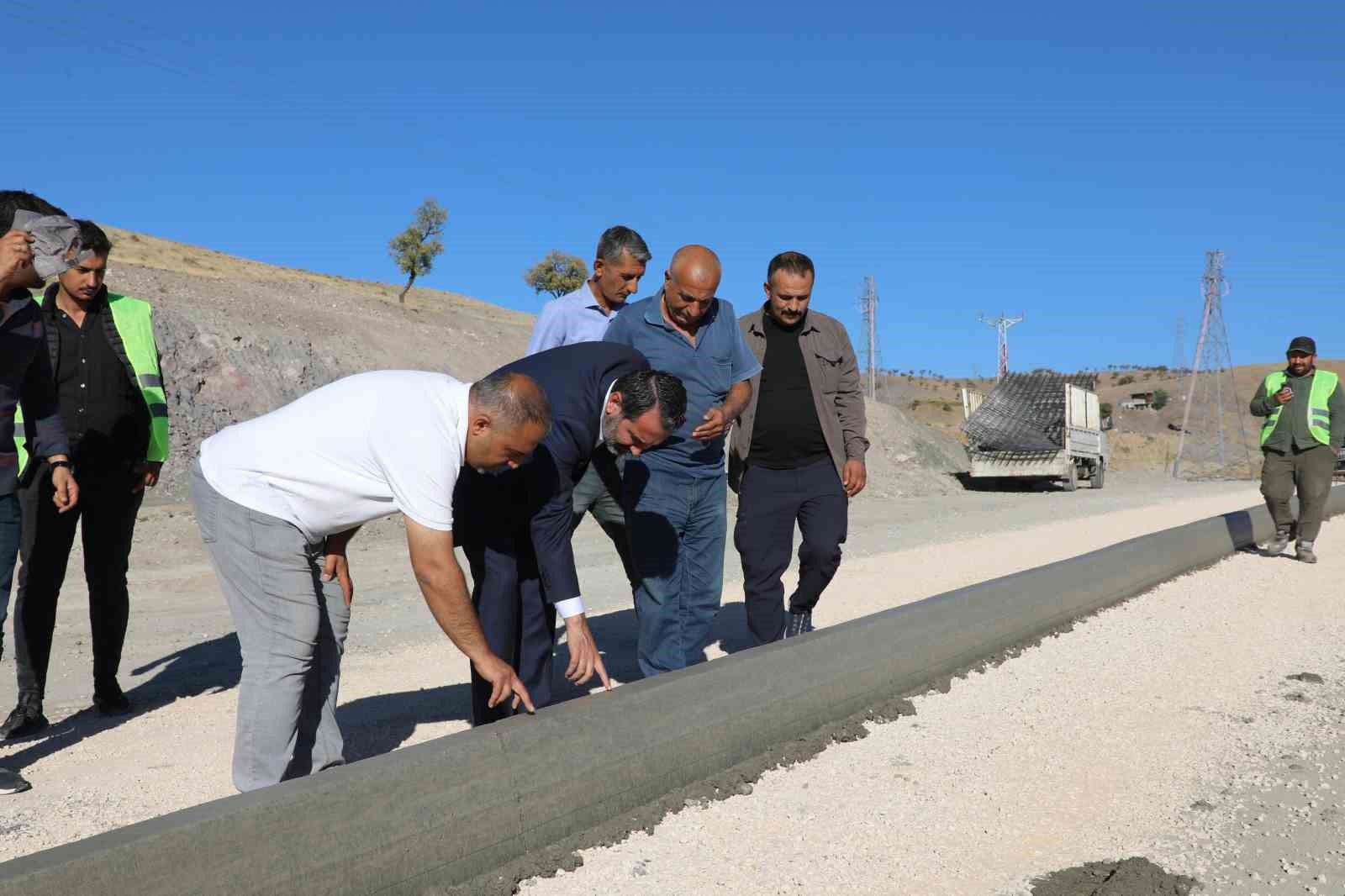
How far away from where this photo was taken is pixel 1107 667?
612cm

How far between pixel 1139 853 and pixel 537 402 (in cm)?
235

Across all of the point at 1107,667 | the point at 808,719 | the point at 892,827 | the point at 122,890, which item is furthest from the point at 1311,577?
the point at 122,890

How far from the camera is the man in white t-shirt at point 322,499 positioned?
3174 millimetres

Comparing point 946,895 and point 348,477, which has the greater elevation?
point 348,477

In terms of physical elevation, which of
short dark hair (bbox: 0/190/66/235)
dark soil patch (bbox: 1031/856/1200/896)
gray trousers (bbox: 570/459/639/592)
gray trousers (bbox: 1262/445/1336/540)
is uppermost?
short dark hair (bbox: 0/190/66/235)

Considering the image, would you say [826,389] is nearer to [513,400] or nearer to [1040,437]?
[513,400]

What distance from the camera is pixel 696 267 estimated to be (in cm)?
507

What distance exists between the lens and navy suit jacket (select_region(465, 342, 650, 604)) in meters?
4.09

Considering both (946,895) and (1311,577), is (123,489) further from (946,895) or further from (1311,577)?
(1311,577)

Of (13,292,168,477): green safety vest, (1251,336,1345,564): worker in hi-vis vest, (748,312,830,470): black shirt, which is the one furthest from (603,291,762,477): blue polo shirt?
(1251,336,1345,564): worker in hi-vis vest

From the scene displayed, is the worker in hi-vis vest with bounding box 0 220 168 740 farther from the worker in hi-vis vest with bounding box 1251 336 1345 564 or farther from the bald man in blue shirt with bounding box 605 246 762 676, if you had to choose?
the worker in hi-vis vest with bounding box 1251 336 1345 564

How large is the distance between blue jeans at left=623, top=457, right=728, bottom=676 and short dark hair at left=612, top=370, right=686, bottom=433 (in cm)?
102

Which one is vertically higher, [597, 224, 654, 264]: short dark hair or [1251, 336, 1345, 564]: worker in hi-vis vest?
[597, 224, 654, 264]: short dark hair

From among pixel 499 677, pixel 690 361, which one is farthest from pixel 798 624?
pixel 499 677
